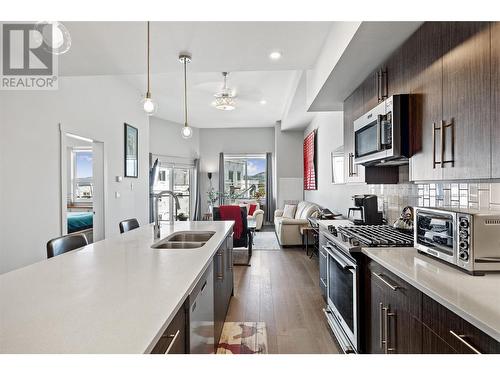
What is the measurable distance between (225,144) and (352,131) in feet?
21.6

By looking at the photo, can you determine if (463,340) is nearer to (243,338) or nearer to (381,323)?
(381,323)

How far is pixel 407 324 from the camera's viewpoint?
1.39 metres

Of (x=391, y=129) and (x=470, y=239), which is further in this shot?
(x=391, y=129)

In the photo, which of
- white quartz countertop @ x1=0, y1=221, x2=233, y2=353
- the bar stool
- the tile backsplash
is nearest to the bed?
the bar stool

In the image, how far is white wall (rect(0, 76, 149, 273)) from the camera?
2910 mm

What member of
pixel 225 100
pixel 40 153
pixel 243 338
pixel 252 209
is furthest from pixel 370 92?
pixel 252 209

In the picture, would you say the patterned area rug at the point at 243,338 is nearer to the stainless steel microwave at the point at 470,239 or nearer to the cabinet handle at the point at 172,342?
the cabinet handle at the point at 172,342

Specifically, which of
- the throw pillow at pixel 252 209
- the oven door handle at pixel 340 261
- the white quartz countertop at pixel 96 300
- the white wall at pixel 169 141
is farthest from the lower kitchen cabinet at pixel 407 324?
the white wall at pixel 169 141

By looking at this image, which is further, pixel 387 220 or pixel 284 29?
pixel 387 220

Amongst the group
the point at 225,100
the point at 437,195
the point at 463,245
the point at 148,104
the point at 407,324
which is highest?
the point at 225,100

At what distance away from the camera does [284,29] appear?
8.38 feet
